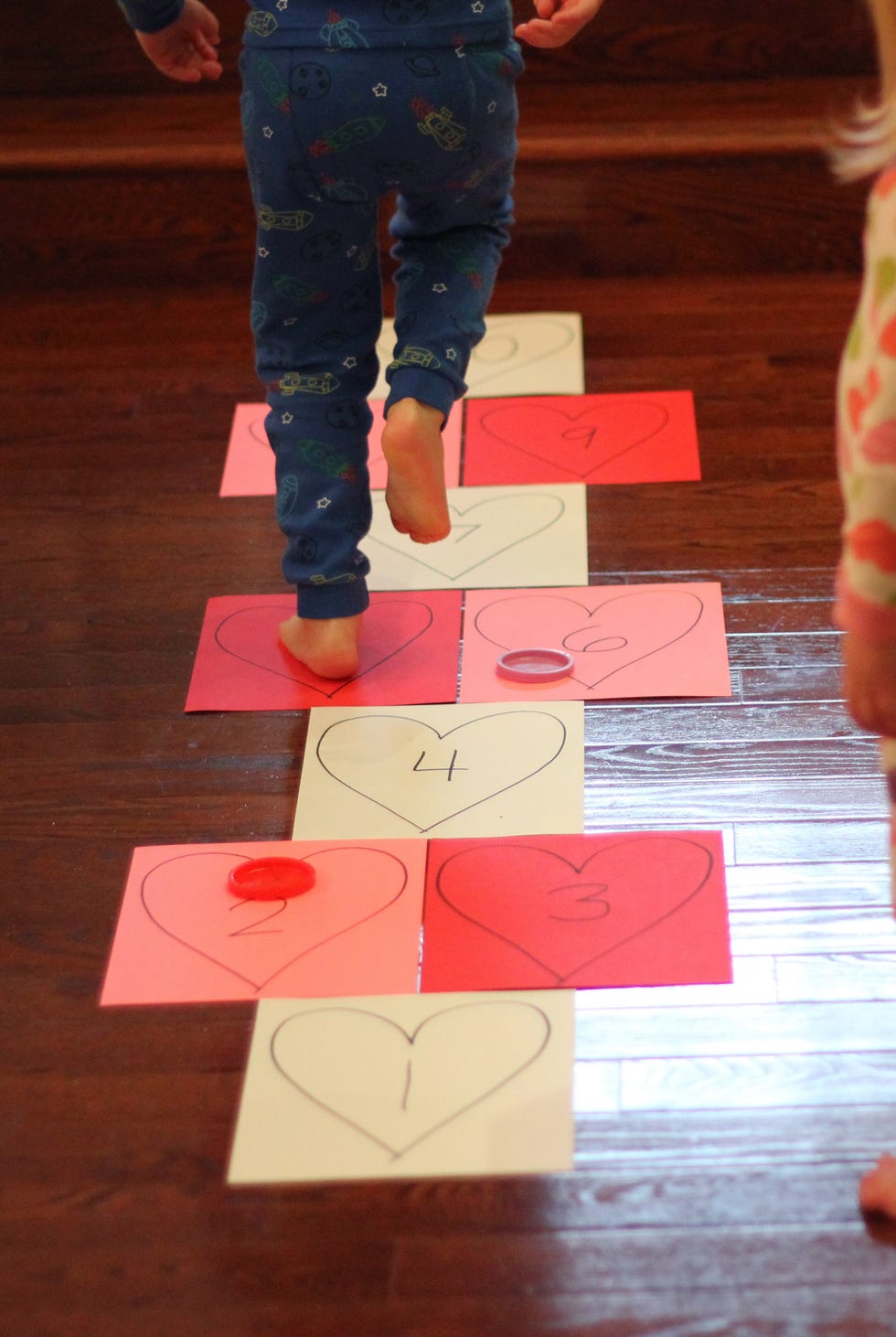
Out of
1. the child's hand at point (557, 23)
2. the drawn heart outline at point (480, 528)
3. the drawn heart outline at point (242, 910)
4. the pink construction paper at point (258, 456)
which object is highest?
the child's hand at point (557, 23)

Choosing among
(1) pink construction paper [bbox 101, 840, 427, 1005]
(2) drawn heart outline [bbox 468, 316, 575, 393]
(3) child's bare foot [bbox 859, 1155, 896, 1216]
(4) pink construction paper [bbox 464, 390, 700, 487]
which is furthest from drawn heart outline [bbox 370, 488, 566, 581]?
(3) child's bare foot [bbox 859, 1155, 896, 1216]

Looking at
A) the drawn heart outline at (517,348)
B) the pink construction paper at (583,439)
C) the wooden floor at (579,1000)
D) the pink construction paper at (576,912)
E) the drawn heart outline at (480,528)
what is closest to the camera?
the wooden floor at (579,1000)

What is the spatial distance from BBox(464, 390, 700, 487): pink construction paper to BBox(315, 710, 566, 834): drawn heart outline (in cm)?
43

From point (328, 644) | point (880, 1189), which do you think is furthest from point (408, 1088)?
point (328, 644)

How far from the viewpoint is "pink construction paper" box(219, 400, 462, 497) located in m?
1.72

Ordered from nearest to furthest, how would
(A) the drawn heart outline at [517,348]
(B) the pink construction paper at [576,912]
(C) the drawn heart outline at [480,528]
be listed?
(B) the pink construction paper at [576,912] → (C) the drawn heart outline at [480,528] → (A) the drawn heart outline at [517,348]

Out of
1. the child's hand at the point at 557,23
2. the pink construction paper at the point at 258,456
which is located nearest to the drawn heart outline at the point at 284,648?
the pink construction paper at the point at 258,456

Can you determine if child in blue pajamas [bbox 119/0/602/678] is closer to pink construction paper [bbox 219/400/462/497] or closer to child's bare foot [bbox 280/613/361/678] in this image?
child's bare foot [bbox 280/613/361/678]

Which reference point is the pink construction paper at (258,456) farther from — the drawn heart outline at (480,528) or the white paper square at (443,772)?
the white paper square at (443,772)

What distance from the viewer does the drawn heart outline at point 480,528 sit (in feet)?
5.18

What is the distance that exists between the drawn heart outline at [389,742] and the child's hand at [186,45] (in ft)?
1.98

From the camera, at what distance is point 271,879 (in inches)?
46.4

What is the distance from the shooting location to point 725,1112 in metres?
0.98

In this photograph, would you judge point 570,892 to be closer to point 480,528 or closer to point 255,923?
point 255,923
